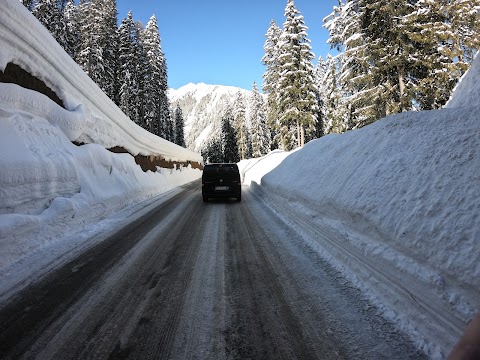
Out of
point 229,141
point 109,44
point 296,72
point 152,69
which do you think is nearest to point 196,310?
point 296,72

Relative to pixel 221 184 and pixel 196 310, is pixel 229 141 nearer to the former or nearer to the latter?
pixel 221 184

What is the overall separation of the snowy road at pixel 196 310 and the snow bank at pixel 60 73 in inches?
188

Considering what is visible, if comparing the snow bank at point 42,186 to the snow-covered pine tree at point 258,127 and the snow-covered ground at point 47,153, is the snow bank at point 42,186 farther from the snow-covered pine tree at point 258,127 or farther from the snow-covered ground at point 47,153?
the snow-covered pine tree at point 258,127

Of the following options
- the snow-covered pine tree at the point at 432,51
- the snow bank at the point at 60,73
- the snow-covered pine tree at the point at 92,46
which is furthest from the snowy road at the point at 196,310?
the snow-covered pine tree at the point at 92,46

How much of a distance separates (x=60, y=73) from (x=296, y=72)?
24675mm

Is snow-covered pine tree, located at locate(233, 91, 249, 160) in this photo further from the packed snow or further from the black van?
the packed snow

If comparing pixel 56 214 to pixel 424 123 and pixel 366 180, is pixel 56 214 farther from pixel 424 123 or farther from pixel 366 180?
pixel 424 123

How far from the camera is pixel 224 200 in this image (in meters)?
12.6

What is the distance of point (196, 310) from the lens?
10.4 ft

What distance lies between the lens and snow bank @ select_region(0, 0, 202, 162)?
21.2 feet

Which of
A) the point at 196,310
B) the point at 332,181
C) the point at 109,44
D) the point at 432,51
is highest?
the point at 109,44

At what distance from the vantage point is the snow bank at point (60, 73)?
21.2 ft

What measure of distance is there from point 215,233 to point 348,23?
19639 mm

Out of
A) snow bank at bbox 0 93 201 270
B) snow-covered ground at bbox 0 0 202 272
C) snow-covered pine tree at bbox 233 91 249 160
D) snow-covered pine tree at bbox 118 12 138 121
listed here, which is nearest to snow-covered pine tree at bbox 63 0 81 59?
snow-covered pine tree at bbox 118 12 138 121
